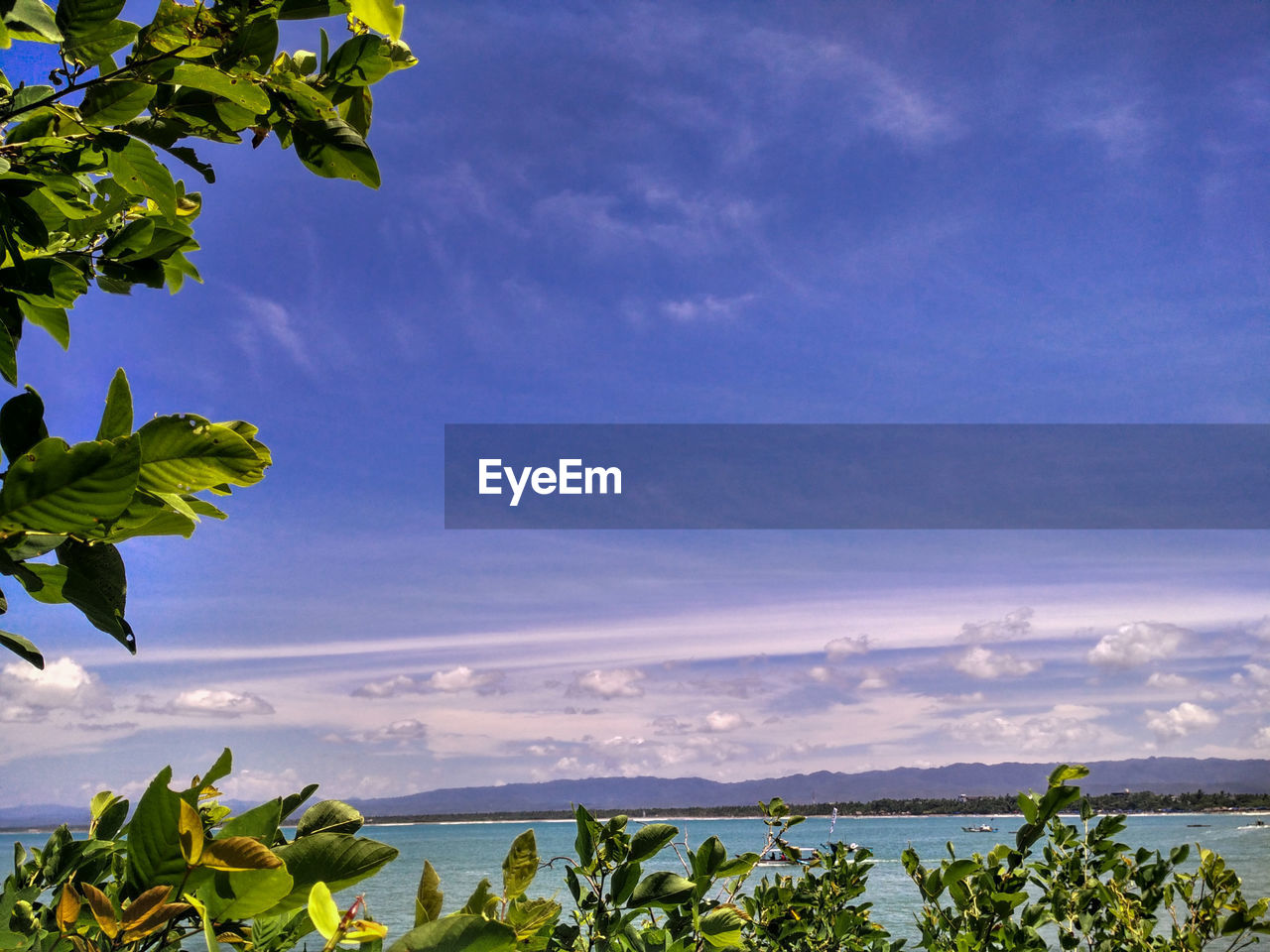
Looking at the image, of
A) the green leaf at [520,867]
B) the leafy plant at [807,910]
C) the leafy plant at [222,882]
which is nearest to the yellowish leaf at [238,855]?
the leafy plant at [222,882]

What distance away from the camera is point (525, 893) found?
100cm

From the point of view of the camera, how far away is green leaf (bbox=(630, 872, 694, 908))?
1311 millimetres

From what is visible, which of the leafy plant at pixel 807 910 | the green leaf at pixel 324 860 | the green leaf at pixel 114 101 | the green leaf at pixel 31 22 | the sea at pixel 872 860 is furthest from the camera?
the sea at pixel 872 860

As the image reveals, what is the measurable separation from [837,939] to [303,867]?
3017 millimetres

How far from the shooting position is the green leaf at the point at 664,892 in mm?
1311

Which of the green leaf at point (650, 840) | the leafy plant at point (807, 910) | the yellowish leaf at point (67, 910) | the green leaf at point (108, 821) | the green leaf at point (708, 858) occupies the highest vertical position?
the yellowish leaf at point (67, 910)

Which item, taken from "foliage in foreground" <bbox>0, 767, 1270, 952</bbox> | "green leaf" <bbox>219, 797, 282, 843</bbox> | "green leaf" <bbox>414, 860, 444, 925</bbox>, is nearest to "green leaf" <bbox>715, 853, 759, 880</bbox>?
"foliage in foreground" <bbox>0, 767, 1270, 952</bbox>

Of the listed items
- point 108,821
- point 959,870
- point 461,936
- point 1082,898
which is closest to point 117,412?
point 461,936

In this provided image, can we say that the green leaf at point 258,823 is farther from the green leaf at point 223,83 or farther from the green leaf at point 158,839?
the green leaf at point 223,83

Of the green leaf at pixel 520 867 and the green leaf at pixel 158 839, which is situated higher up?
the green leaf at pixel 158 839

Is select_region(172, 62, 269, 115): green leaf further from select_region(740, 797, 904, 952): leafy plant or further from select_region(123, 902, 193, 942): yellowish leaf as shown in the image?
select_region(740, 797, 904, 952): leafy plant

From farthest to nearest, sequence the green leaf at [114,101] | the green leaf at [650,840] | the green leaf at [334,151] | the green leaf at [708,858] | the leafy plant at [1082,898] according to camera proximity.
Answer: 1. the leafy plant at [1082,898]
2. the green leaf at [708,858]
3. the green leaf at [650,840]
4. the green leaf at [334,151]
5. the green leaf at [114,101]

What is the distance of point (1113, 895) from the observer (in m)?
3.09

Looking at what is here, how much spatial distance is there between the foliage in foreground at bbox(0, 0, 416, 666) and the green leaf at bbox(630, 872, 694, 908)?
94 cm
